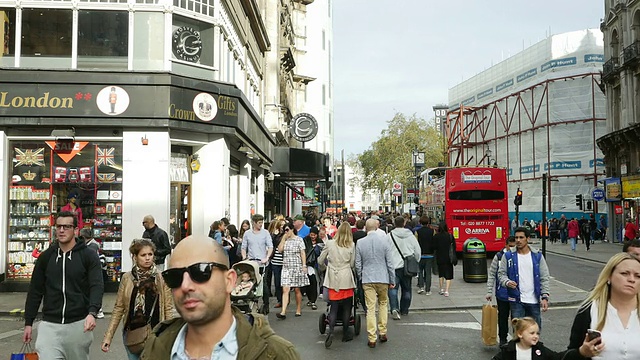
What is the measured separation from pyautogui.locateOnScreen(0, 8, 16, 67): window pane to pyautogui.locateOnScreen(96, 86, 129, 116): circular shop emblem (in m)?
2.32

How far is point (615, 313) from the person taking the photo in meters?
3.96

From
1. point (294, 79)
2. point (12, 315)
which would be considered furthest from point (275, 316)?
point (294, 79)

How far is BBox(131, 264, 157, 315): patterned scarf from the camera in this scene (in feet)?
19.1

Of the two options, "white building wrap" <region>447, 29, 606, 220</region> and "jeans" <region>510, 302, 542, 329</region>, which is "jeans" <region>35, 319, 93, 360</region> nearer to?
"jeans" <region>510, 302, 542, 329</region>

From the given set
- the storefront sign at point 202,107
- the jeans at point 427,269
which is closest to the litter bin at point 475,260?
the jeans at point 427,269

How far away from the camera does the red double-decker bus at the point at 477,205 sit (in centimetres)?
2545

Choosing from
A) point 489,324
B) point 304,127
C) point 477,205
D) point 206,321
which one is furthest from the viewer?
point 304,127

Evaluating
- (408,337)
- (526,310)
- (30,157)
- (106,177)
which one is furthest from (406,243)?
(30,157)

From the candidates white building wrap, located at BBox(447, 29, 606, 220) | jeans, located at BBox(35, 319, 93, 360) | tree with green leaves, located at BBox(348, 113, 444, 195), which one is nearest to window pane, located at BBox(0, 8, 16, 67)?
jeans, located at BBox(35, 319, 93, 360)

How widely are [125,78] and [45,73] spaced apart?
185 centimetres

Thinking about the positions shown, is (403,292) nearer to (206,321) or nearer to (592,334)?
(592,334)

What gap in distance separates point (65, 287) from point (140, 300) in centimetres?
70

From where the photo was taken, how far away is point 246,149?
70.1 feet

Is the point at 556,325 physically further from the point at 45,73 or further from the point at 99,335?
the point at 45,73
